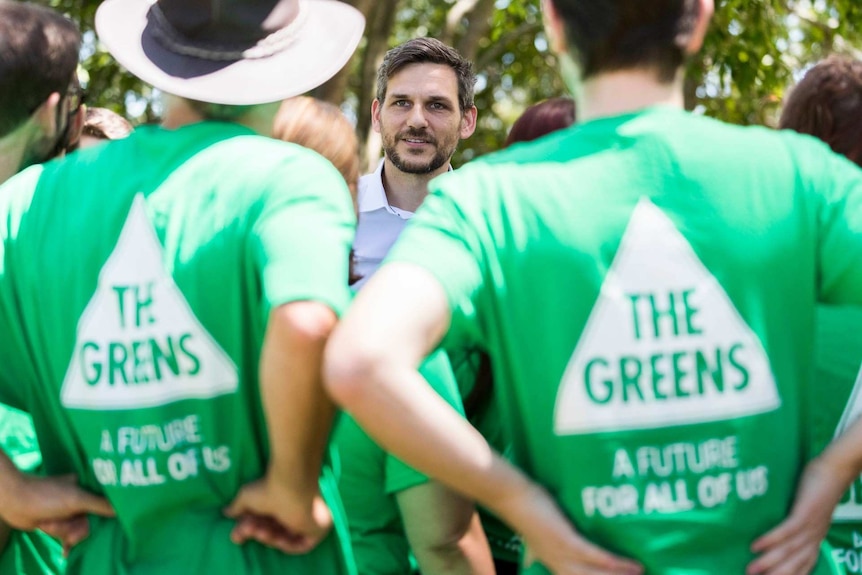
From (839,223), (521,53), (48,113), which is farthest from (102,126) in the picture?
(521,53)

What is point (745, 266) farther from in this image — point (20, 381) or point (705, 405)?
point (20, 381)

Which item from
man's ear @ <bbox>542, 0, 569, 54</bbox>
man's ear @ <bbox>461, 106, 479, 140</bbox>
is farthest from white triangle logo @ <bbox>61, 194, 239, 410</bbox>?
man's ear @ <bbox>461, 106, 479, 140</bbox>

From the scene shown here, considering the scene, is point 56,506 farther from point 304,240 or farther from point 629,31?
point 629,31

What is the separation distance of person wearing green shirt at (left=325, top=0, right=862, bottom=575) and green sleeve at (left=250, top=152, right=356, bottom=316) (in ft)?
0.46

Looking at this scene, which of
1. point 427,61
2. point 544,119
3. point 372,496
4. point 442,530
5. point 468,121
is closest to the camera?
point 442,530

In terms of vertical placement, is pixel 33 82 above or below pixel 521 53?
above

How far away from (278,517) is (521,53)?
9.65m

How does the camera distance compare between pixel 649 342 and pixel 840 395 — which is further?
pixel 840 395

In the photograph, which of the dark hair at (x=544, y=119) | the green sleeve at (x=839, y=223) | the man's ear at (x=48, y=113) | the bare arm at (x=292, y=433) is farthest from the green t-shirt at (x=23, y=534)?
the green sleeve at (x=839, y=223)

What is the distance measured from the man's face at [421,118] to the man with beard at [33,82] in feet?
5.52

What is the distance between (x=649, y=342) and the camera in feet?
5.04

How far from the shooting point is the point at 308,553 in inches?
72.4

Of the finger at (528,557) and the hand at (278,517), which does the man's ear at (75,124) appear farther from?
the finger at (528,557)

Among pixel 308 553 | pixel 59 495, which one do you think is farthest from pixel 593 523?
pixel 59 495
